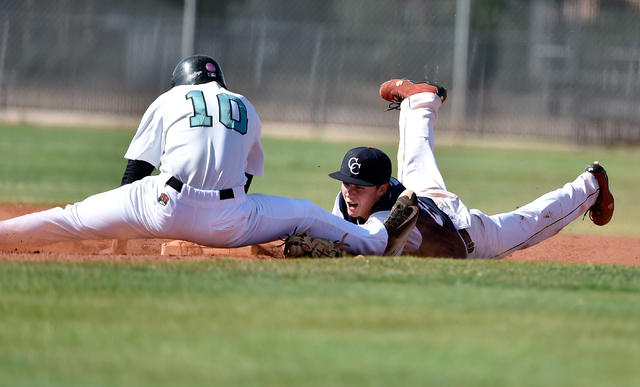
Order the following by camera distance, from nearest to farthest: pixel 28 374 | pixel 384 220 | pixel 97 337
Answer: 1. pixel 28 374
2. pixel 97 337
3. pixel 384 220

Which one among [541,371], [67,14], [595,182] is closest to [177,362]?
[541,371]

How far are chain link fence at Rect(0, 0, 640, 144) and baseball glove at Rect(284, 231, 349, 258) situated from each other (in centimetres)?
1268

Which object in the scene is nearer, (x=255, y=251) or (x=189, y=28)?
(x=255, y=251)

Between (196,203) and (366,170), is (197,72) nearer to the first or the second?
(196,203)

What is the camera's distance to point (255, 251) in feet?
17.6

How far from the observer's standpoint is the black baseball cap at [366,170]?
4848mm

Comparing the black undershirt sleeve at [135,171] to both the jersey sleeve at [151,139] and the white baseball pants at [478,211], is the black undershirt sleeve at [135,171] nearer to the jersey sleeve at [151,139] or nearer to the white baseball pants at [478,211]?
the jersey sleeve at [151,139]

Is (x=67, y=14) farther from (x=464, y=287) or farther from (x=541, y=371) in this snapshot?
(x=541, y=371)

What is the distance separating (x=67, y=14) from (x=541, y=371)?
59.6 feet

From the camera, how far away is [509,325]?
2.77 meters

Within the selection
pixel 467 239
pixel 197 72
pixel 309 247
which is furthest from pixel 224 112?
pixel 467 239

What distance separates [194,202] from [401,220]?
1263 millimetres

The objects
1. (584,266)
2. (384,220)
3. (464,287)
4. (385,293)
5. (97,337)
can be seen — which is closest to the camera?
(97,337)

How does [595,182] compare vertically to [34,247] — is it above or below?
above
